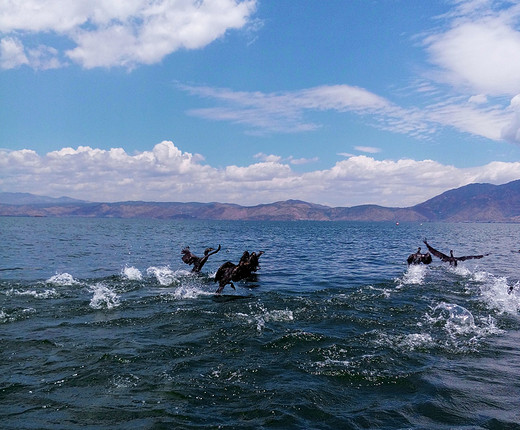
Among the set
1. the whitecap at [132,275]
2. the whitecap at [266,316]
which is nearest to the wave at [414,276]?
the whitecap at [266,316]

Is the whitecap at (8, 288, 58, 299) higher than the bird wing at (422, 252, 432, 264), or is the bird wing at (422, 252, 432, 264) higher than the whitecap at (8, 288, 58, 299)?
the bird wing at (422, 252, 432, 264)

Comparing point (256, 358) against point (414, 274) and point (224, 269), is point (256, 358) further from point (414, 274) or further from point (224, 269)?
point (414, 274)

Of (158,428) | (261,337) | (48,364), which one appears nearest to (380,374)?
(261,337)

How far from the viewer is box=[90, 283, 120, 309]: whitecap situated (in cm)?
1544

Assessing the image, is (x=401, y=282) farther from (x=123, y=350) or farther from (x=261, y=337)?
(x=123, y=350)

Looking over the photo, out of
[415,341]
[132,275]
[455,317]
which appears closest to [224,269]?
[132,275]

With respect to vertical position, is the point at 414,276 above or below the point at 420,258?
below

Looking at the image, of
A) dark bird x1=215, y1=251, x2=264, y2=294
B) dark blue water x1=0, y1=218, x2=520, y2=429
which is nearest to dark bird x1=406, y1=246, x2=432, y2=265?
dark blue water x1=0, y1=218, x2=520, y2=429

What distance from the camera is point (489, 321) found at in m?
14.1

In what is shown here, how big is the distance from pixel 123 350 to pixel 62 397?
2.76 metres

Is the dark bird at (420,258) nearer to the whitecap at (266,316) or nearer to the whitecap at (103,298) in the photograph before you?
the whitecap at (266,316)

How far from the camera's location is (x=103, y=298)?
1645 centimetres

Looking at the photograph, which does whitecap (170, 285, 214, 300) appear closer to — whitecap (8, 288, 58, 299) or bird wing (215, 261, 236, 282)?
bird wing (215, 261, 236, 282)

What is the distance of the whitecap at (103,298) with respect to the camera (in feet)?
50.6
